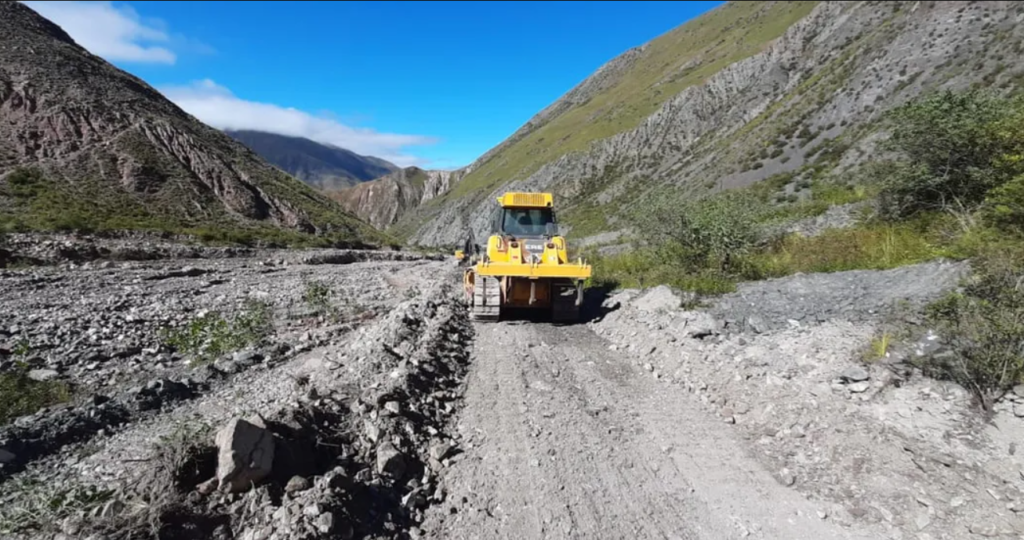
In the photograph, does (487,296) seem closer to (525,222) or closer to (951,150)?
(525,222)

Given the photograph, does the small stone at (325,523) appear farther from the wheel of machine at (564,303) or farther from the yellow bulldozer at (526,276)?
the wheel of machine at (564,303)

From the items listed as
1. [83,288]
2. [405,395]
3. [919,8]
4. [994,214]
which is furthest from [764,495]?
[919,8]

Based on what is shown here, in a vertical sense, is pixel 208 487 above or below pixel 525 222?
below

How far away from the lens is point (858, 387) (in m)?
5.50

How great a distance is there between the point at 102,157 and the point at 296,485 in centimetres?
4689

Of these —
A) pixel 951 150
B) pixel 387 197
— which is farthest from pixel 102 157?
pixel 387 197

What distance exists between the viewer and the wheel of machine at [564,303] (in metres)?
11.1

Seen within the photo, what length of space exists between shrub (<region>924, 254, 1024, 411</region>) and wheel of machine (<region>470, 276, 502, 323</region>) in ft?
24.2

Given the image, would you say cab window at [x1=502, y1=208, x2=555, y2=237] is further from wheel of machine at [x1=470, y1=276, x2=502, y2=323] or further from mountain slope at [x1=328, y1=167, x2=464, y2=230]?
mountain slope at [x1=328, y1=167, x2=464, y2=230]

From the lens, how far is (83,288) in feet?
50.1

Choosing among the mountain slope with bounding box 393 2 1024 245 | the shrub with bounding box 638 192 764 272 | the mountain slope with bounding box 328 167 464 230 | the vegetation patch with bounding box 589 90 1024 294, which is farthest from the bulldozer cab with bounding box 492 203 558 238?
the mountain slope with bounding box 328 167 464 230

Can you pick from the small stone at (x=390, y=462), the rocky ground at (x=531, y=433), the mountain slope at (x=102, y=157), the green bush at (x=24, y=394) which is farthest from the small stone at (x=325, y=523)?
the mountain slope at (x=102, y=157)

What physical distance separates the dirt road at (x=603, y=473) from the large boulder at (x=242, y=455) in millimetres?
1428

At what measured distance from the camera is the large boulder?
376 centimetres
